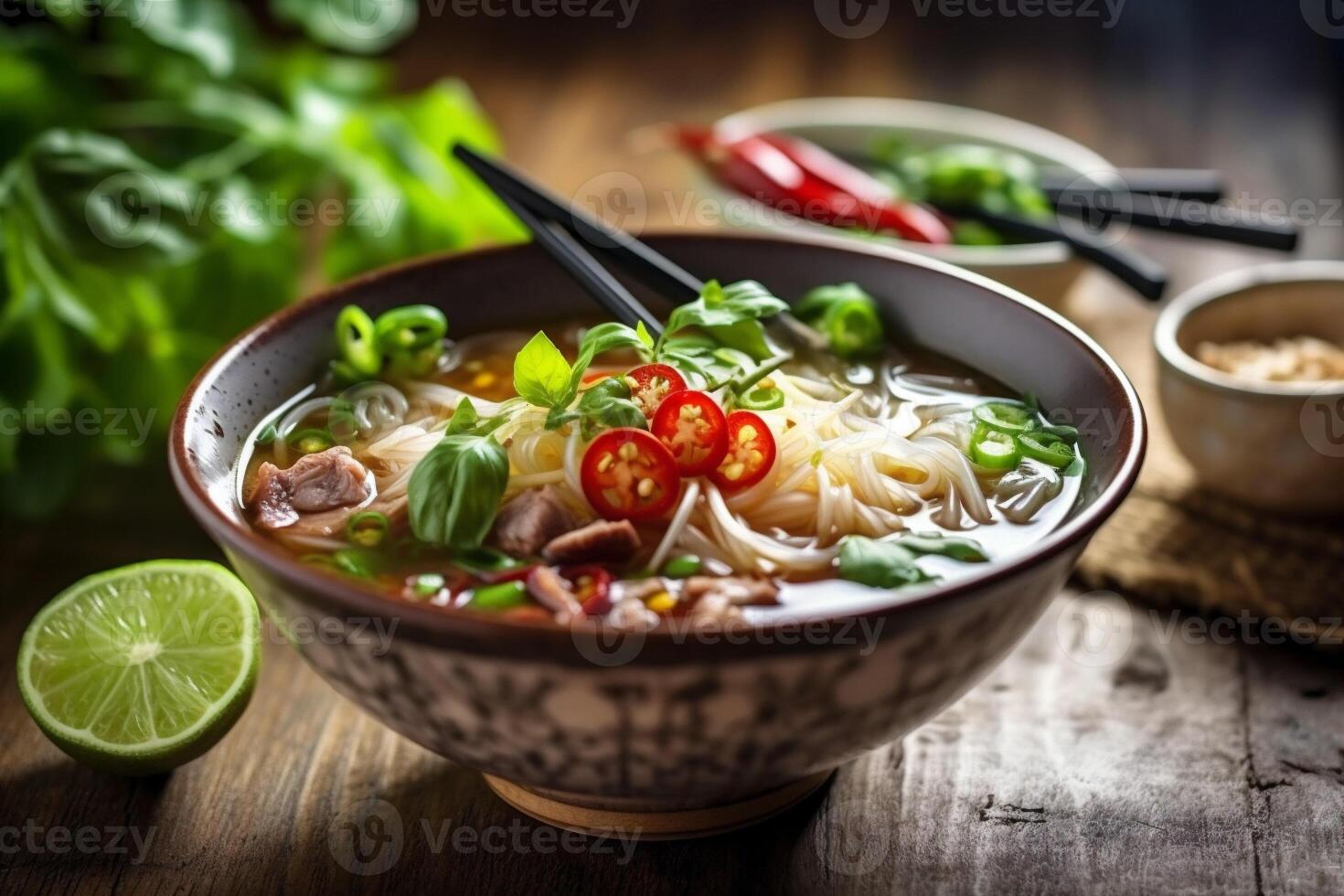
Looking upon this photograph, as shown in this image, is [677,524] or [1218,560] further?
[1218,560]

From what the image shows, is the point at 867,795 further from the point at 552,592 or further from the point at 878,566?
the point at 552,592

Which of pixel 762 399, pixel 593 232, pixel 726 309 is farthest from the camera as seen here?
pixel 593 232

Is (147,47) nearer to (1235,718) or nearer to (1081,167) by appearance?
(1081,167)

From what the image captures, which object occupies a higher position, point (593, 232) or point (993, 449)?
point (593, 232)

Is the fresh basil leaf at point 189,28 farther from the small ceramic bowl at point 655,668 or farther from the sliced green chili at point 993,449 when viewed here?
the sliced green chili at point 993,449

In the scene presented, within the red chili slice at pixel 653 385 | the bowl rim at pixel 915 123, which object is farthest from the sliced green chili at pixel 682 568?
the bowl rim at pixel 915 123

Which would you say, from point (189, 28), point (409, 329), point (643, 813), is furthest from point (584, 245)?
point (189, 28)

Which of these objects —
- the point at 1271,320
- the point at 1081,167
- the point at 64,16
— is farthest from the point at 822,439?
the point at 1081,167
